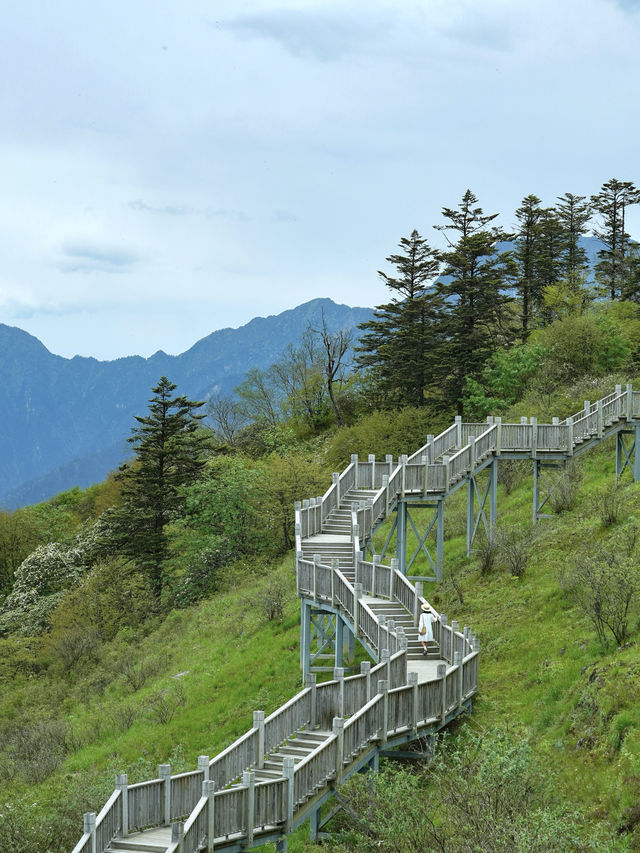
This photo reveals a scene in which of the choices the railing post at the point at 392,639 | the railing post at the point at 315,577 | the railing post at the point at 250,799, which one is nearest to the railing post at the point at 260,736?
the railing post at the point at 250,799

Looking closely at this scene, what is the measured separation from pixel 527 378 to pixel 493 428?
17.3 metres

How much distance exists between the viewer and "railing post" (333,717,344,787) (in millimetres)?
17011

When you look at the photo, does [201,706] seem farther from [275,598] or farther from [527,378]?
[527,378]

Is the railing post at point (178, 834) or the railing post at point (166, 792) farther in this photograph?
the railing post at point (166, 792)

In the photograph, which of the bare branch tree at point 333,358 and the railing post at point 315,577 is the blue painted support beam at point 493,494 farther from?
the bare branch tree at point 333,358

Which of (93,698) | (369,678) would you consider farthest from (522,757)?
(93,698)

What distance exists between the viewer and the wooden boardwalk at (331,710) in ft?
49.7

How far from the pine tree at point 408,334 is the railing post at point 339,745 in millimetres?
37045

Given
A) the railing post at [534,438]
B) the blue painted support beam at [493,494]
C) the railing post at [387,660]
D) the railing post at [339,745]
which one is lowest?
the railing post at [339,745]

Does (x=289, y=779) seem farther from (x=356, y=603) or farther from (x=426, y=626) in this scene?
(x=356, y=603)

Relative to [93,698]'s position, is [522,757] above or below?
above

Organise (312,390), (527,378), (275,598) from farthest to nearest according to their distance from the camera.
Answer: (312,390)
(527,378)
(275,598)

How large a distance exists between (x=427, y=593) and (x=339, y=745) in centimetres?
1458

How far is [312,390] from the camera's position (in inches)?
2931
